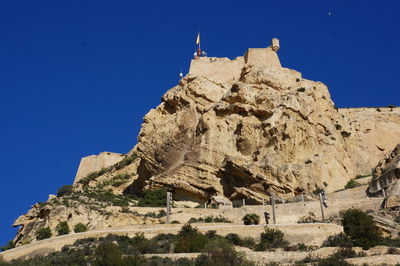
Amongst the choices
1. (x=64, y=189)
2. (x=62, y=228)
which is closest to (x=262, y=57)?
(x=64, y=189)

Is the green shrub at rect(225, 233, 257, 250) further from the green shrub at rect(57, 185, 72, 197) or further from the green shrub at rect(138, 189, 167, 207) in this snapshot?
the green shrub at rect(57, 185, 72, 197)

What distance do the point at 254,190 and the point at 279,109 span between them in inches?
247

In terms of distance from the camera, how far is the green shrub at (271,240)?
1125 inches

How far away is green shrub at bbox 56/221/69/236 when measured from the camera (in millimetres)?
35750

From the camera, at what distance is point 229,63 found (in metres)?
51.1

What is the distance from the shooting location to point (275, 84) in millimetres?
46781

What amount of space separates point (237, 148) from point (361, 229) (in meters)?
15.9

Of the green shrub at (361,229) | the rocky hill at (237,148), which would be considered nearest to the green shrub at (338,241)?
the green shrub at (361,229)

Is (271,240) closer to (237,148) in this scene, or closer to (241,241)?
(241,241)

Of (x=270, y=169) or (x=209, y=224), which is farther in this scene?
(x=270, y=169)

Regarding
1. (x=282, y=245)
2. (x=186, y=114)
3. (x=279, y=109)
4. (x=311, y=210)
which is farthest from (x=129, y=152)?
(x=282, y=245)

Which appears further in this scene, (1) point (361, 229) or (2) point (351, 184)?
(2) point (351, 184)

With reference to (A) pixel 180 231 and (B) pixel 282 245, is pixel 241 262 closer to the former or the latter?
(B) pixel 282 245

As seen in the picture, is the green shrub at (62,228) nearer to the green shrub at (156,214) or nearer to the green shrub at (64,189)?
the green shrub at (156,214)
